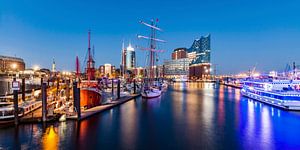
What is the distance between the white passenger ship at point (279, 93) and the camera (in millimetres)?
38903

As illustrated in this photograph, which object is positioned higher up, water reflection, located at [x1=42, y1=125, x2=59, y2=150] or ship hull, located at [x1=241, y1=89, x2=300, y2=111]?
ship hull, located at [x1=241, y1=89, x2=300, y2=111]

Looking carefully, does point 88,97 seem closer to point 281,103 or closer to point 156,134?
point 156,134

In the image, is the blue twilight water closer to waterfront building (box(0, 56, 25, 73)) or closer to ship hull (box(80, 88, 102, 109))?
ship hull (box(80, 88, 102, 109))

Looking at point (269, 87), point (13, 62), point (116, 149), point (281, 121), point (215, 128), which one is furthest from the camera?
point (13, 62)

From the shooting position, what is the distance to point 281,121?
3045 cm

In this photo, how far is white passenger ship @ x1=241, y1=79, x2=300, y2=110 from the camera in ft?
128

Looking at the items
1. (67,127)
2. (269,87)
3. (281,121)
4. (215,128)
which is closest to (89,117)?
(67,127)

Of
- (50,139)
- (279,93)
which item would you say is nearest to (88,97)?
(50,139)

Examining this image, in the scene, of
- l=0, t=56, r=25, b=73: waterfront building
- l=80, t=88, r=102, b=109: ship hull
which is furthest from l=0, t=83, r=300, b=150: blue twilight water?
l=0, t=56, r=25, b=73: waterfront building

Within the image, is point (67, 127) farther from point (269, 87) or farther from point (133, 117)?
point (269, 87)

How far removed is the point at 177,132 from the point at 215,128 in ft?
17.2

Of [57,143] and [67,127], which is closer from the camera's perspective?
[57,143]

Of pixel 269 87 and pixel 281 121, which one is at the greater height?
pixel 269 87

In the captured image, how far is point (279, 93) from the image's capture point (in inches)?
1679
